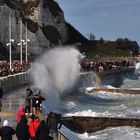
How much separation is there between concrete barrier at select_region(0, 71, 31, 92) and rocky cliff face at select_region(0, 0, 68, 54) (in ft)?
198

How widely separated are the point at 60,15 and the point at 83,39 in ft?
65.7

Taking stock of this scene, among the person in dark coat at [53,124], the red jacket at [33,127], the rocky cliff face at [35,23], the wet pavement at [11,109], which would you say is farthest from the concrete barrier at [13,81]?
the rocky cliff face at [35,23]

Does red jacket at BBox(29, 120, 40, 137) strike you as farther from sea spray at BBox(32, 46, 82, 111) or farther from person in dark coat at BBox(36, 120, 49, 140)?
sea spray at BBox(32, 46, 82, 111)

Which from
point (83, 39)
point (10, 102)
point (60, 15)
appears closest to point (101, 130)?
point (10, 102)

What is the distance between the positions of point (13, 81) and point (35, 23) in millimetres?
92757

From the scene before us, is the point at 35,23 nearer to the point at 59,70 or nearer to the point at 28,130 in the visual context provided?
the point at 59,70

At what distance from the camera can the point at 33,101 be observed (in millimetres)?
24875

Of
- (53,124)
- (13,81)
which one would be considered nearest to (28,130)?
(53,124)

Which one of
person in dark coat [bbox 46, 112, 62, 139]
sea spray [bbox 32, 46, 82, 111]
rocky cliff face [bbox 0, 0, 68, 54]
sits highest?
rocky cliff face [bbox 0, 0, 68, 54]

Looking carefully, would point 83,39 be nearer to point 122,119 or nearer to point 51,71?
point 51,71

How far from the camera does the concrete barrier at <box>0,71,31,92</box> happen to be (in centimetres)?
4247

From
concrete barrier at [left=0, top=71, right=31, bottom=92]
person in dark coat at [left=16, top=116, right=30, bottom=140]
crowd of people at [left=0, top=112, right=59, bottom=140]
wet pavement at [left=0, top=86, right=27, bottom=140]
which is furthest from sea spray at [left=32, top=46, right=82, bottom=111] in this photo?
person in dark coat at [left=16, top=116, right=30, bottom=140]

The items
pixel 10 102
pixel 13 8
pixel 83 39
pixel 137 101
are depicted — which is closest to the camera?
pixel 10 102

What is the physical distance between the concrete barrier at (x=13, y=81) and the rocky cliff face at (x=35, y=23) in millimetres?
60366
